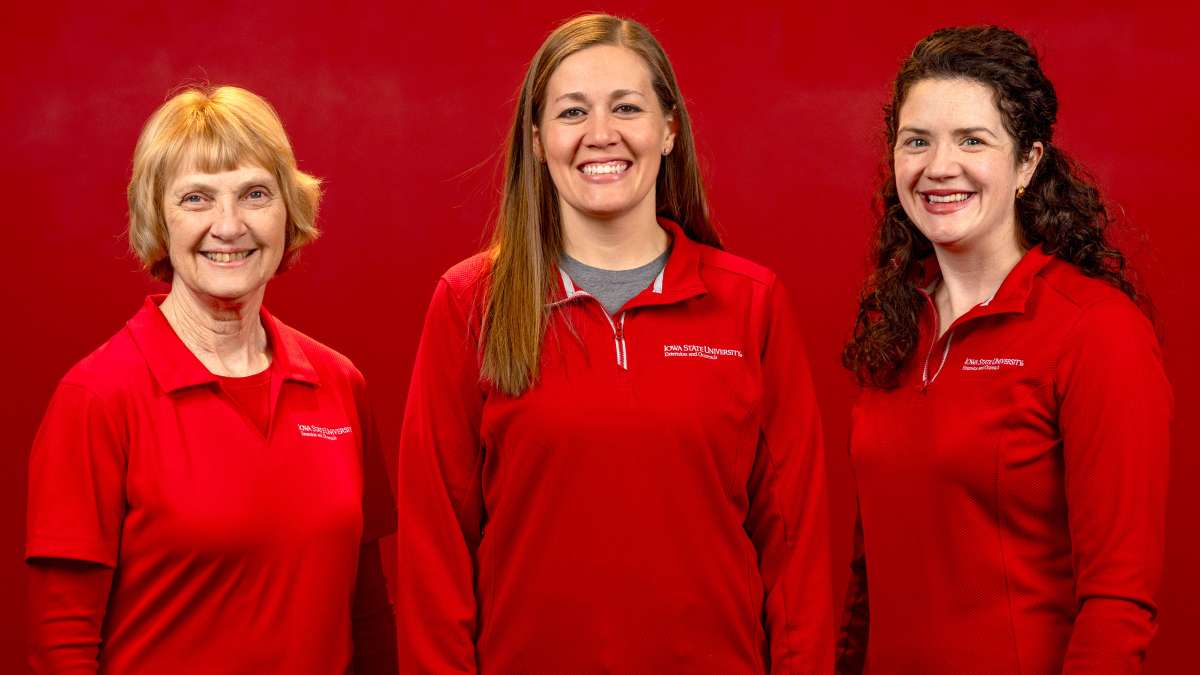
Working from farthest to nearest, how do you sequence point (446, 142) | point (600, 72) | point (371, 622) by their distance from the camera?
point (446, 142) < point (371, 622) < point (600, 72)

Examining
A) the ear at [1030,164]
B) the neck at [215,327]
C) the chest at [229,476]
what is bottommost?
the chest at [229,476]

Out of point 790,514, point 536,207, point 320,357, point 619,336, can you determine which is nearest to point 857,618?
point 790,514

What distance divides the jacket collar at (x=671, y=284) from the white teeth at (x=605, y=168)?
18cm

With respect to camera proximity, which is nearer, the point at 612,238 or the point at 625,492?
the point at 625,492

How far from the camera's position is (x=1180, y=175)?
370 centimetres

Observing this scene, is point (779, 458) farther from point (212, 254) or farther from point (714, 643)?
point (212, 254)

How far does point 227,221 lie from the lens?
239 cm

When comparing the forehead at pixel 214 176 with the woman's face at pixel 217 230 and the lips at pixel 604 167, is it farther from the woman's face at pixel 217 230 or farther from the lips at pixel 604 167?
the lips at pixel 604 167

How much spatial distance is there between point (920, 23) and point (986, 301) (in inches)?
59.9

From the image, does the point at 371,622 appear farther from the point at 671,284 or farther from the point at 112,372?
the point at 671,284

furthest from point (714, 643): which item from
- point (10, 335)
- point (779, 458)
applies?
point (10, 335)

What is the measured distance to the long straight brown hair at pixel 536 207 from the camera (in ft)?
7.51

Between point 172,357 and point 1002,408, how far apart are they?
1.39 metres

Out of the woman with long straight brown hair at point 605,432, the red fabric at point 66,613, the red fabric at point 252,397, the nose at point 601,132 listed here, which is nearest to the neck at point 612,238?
the woman with long straight brown hair at point 605,432
